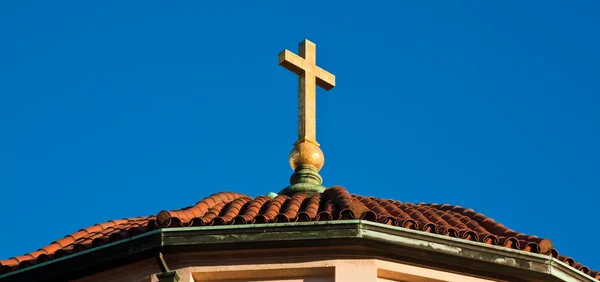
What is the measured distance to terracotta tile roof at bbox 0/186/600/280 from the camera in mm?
18281

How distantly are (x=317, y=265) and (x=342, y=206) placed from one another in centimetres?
85

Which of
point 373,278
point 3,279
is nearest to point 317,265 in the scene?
point 373,278

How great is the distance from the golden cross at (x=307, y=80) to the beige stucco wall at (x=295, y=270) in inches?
172

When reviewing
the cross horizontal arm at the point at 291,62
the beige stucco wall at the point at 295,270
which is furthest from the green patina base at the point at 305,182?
the beige stucco wall at the point at 295,270

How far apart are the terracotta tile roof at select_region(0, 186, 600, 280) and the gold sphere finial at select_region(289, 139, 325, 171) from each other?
129cm

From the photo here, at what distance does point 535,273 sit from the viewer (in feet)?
59.7

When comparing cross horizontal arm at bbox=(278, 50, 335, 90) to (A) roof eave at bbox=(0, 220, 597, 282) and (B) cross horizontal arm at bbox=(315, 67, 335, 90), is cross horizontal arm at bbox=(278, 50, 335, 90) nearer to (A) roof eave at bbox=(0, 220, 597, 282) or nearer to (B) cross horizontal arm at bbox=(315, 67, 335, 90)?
(B) cross horizontal arm at bbox=(315, 67, 335, 90)

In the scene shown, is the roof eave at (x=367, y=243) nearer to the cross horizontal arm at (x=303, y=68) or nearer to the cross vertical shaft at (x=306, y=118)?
the cross vertical shaft at (x=306, y=118)

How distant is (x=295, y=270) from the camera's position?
59.5 feet

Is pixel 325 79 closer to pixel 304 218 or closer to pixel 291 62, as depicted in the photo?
pixel 291 62

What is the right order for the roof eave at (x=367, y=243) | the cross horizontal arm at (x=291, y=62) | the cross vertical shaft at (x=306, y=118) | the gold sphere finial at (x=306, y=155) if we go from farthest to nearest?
the cross horizontal arm at (x=291, y=62)
the gold sphere finial at (x=306, y=155)
the cross vertical shaft at (x=306, y=118)
the roof eave at (x=367, y=243)

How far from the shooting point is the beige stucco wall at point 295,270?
18078 mm

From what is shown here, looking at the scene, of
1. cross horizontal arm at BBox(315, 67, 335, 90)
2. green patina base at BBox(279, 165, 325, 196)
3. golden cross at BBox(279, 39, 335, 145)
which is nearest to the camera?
green patina base at BBox(279, 165, 325, 196)

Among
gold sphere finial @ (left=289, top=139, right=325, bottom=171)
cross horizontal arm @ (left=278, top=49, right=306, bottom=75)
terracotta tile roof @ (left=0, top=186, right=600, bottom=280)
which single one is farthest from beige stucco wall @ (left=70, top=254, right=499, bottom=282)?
cross horizontal arm @ (left=278, top=49, right=306, bottom=75)
